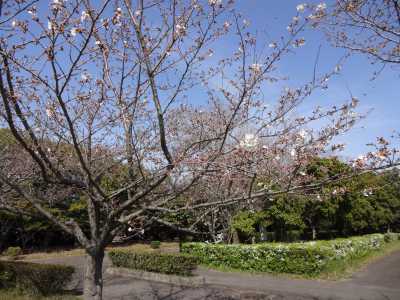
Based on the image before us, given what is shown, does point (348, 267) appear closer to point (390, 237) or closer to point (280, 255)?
point (280, 255)

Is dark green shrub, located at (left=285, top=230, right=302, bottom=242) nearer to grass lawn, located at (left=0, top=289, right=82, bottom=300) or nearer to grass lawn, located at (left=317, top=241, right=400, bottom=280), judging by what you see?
grass lawn, located at (left=317, top=241, right=400, bottom=280)

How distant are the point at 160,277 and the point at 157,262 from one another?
1160 millimetres

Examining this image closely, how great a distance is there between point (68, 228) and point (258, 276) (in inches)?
398

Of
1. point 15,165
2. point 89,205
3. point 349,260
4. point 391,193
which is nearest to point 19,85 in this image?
point 89,205

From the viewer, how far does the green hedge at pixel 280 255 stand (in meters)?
12.4

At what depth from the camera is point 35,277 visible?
8.82 meters

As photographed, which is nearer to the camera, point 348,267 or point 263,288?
point 263,288

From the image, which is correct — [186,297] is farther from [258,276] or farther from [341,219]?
[341,219]

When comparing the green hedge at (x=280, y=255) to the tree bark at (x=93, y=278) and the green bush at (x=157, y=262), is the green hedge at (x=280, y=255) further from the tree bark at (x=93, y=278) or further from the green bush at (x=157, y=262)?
the tree bark at (x=93, y=278)

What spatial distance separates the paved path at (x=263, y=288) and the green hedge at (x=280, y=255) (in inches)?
26.5

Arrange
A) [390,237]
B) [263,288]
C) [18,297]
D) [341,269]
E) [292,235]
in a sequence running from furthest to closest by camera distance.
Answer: [390,237] < [292,235] < [341,269] < [263,288] < [18,297]

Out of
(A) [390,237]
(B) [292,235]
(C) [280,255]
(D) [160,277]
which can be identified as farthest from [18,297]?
(A) [390,237]

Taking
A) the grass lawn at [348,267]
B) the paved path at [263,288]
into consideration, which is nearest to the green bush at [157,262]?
the paved path at [263,288]

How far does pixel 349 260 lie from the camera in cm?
1458
